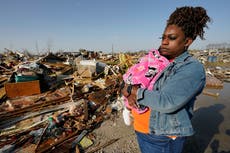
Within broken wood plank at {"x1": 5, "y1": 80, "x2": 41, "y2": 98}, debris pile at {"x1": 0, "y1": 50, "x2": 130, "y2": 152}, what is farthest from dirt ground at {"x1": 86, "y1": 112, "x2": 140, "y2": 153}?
broken wood plank at {"x1": 5, "y1": 80, "x2": 41, "y2": 98}

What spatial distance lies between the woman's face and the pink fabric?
0.24ft

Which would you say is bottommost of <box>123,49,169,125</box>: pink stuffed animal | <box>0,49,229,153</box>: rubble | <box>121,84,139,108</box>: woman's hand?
<box>0,49,229,153</box>: rubble

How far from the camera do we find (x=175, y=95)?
1013 mm

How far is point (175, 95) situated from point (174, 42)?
0.44 m

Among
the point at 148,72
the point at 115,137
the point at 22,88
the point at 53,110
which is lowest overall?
the point at 115,137

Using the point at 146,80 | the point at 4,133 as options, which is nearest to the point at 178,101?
the point at 146,80

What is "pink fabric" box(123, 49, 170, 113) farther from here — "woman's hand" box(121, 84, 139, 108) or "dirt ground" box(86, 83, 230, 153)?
"dirt ground" box(86, 83, 230, 153)

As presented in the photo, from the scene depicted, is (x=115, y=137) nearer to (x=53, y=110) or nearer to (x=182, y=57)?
(x=53, y=110)

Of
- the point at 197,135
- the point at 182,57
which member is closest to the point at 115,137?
the point at 197,135

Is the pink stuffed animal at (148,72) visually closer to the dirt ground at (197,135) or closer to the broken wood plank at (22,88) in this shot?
the dirt ground at (197,135)

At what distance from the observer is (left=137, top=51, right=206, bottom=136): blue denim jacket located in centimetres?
102

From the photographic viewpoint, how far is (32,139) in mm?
4277

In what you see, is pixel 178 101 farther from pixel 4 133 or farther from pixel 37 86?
pixel 37 86

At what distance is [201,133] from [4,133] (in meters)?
5.67
